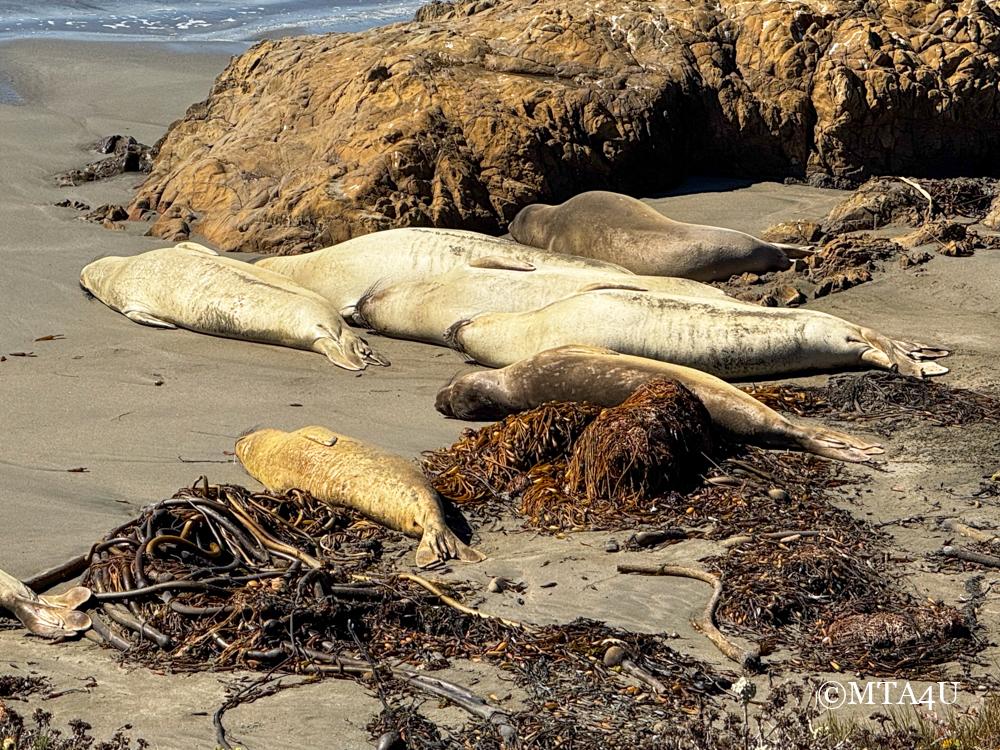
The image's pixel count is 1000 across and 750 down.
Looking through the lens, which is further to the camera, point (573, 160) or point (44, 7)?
point (44, 7)

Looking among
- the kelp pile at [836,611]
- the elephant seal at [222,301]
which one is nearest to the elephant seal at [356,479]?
the kelp pile at [836,611]

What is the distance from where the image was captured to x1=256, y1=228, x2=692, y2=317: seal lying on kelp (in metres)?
8.92

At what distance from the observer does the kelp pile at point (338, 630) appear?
3.90m

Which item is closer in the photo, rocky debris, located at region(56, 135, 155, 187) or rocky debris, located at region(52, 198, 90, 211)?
rocky debris, located at region(52, 198, 90, 211)

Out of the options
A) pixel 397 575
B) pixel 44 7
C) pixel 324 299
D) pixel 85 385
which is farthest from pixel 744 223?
pixel 44 7

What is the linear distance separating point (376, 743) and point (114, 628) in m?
1.30

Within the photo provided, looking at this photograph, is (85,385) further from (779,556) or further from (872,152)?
(872,152)

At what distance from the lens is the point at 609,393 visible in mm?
6512

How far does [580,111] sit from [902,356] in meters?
4.52

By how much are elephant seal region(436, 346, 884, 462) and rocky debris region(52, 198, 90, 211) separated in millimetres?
5491

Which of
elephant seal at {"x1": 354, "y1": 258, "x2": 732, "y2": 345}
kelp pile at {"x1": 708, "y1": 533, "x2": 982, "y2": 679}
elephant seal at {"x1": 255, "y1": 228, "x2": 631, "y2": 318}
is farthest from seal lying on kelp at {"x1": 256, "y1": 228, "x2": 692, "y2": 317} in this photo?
kelp pile at {"x1": 708, "y1": 533, "x2": 982, "y2": 679}

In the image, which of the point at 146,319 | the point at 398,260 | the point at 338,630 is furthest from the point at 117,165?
the point at 338,630

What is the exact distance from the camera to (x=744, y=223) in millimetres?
10203

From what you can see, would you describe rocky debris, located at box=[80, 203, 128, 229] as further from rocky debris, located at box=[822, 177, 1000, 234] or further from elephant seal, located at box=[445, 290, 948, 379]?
rocky debris, located at box=[822, 177, 1000, 234]
